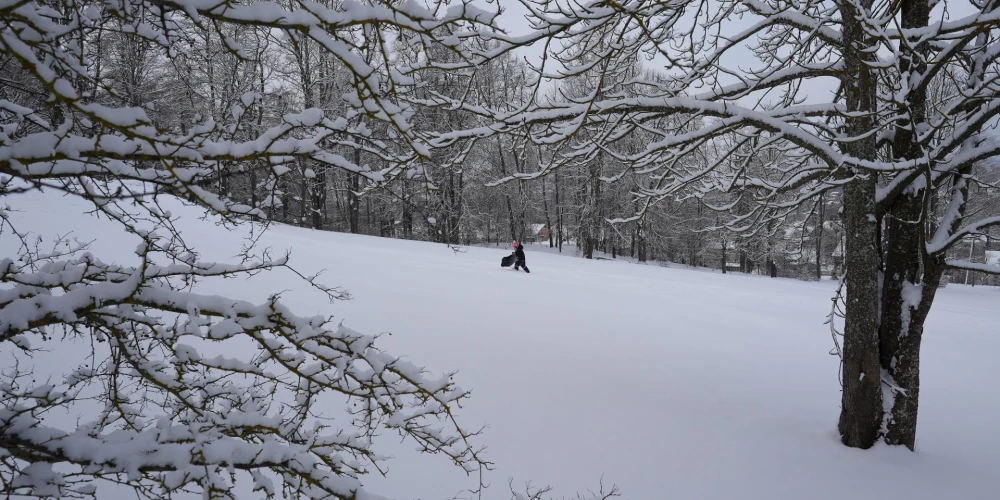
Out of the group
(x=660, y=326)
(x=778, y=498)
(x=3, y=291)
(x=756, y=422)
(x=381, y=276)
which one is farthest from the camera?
(x=381, y=276)

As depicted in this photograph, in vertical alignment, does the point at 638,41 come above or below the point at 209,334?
above

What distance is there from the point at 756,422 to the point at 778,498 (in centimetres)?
121

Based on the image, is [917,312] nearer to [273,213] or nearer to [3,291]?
[273,213]

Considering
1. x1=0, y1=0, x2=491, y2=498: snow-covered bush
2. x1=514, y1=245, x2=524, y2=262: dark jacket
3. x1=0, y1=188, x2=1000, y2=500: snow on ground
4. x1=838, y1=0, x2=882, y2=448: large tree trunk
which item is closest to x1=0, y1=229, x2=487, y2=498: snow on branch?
x1=0, y1=0, x2=491, y2=498: snow-covered bush

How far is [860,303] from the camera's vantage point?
14.0 ft

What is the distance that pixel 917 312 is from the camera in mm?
4188

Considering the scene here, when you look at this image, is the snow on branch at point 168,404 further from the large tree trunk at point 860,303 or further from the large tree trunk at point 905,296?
the large tree trunk at point 905,296

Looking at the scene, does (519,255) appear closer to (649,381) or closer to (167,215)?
(649,381)

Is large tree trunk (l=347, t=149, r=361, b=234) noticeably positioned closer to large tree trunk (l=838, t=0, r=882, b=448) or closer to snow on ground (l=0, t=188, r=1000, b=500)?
snow on ground (l=0, t=188, r=1000, b=500)

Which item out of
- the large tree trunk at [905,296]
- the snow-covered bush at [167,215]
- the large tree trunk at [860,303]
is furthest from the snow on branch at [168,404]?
the large tree trunk at [905,296]

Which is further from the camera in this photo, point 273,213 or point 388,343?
point 388,343

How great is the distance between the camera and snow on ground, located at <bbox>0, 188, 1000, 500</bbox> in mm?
3971

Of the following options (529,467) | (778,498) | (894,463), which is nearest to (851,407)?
(894,463)

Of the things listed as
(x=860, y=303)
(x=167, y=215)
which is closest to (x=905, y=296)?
(x=860, y=303)
